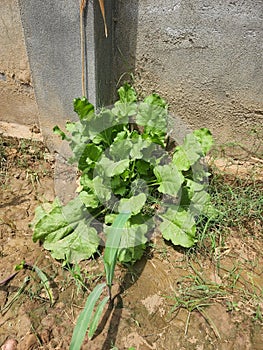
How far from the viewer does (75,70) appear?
1.85m

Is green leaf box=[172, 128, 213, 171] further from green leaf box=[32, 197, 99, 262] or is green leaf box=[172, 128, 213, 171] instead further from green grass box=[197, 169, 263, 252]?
green leaf box=[32, 197, 99, 262]

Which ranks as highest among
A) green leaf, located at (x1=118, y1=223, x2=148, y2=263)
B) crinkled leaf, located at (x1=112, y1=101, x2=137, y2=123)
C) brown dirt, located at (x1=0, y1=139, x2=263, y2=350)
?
crinkled leaf, located at (x1=112, y1=101, x2=137, y2=123)

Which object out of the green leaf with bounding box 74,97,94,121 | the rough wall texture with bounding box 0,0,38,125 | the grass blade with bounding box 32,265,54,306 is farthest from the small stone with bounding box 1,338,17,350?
the rough wall texture with bounding box 0,0,38,125

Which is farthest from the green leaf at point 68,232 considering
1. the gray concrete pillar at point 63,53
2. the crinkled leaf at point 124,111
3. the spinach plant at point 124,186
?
the gray concrete pillar at point 63,53

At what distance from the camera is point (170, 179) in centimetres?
170

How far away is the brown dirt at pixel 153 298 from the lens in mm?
1469

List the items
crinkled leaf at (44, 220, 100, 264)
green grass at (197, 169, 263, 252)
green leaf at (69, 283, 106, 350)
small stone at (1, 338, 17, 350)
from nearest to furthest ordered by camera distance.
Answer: green leaf at (69, 283, 106, 350)
small stone at (1, 338, 17, 350)
crinkled leaf at (44, 220, 100, 264)
green grass at (197, 169, 263, 252)

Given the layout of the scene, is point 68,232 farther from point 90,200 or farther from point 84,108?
point 84,108

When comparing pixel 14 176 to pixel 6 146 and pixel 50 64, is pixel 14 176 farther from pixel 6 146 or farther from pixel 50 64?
pixel 50 64

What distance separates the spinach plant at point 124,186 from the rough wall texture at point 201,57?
0.21 metres

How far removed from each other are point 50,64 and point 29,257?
101 cm

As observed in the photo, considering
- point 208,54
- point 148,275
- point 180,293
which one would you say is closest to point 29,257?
point 148,275

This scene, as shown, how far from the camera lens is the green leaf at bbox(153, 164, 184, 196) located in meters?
1.68

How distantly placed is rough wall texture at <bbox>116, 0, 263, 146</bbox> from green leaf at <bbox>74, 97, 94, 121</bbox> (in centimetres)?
42
